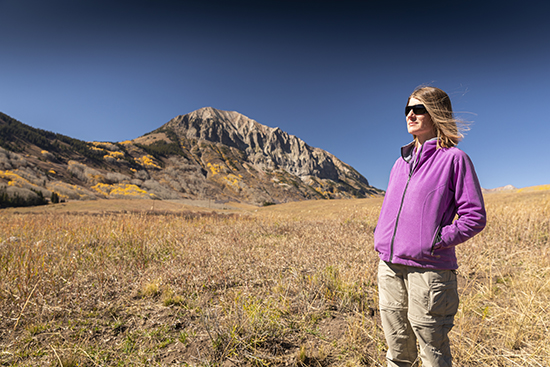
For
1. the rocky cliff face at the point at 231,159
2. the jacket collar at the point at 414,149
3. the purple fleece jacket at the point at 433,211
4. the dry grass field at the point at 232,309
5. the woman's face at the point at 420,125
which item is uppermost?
the rocky cliff face at the point at 231,159

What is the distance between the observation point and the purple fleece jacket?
1.65 meters

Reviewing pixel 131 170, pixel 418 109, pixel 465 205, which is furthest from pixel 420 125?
pixel 131 170

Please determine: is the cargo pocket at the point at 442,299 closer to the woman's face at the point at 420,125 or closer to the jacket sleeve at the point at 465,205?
the jacket sleeve at the point at 465,205

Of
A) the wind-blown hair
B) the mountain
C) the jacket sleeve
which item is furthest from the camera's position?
the mountain

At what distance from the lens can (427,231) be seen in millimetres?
1757

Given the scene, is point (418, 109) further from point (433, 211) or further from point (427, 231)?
point (427, 231)

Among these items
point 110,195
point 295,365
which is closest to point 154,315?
point 295,365

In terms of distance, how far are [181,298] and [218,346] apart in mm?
1381

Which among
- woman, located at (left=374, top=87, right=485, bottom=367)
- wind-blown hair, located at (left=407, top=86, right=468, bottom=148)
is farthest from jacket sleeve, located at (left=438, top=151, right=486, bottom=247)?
wind-blown hair, located at (left=407, top=86, right=468, bottom=148)

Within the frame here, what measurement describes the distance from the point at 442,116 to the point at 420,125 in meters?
0.15

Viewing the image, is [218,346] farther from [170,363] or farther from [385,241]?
[385,241]

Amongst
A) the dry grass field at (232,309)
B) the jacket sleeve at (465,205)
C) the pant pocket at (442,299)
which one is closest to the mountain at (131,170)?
the dry grass field at (232,309)

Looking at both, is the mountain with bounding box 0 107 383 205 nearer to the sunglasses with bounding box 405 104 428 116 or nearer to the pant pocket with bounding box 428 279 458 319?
the sunglasses with bounding box 405 104 428 116

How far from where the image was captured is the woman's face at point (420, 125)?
1969 millimetres
